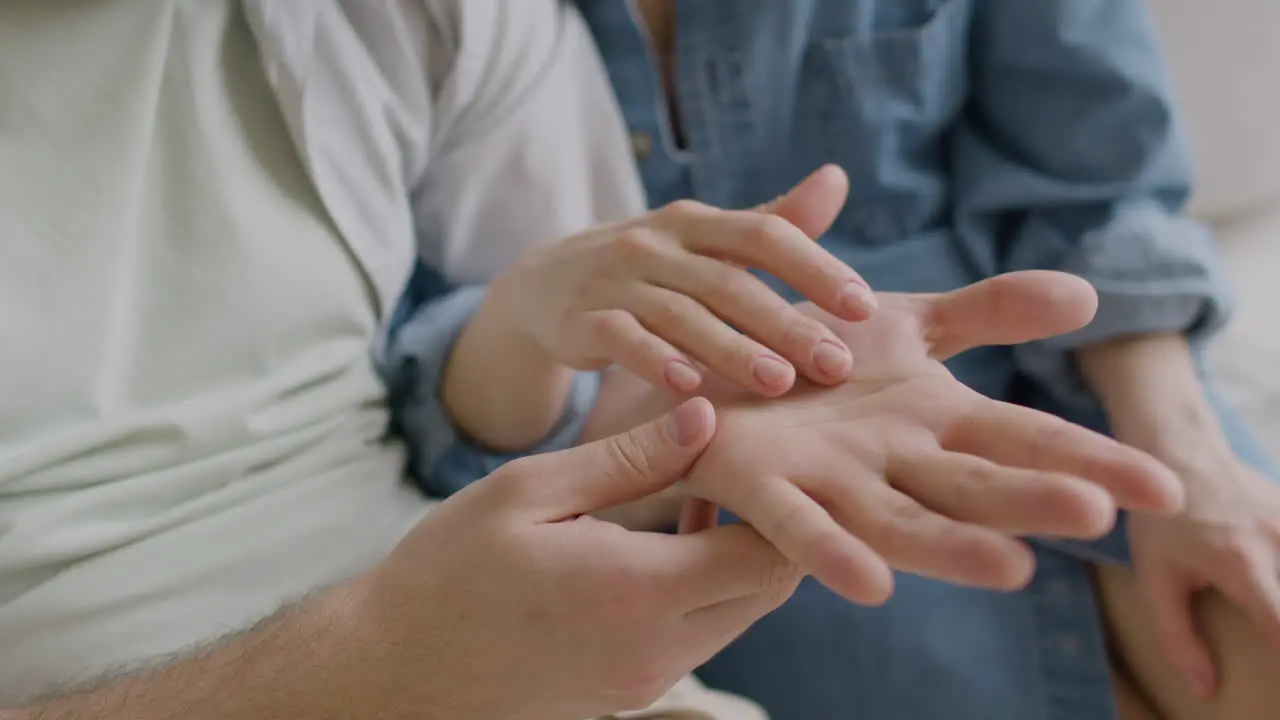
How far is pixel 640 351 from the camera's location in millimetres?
466

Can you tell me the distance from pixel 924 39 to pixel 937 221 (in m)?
0.14

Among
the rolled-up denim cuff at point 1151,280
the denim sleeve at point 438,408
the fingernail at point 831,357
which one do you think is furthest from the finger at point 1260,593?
the denim sleeve at point 438,408

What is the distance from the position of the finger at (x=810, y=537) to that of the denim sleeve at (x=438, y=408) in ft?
0.77

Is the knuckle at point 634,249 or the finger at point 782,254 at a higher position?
the finger at point 782,254

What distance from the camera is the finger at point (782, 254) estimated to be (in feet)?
1.47

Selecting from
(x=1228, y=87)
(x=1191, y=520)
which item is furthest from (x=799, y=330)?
(x=1228, y=87)

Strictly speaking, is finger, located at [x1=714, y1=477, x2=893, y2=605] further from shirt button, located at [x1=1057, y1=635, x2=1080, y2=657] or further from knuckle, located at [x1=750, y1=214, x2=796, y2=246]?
shirt button, located at [x1=1057, y1=635, x2=1080, y2=657]

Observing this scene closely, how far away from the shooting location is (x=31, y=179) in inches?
19.7

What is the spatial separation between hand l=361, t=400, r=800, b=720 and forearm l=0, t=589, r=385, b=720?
2 centimetres

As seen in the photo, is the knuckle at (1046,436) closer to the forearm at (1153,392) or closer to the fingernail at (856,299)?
the fingernail at (856,299)

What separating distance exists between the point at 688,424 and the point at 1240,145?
27.7 inches

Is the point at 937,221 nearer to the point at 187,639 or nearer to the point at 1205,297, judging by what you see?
the point at 1205,297

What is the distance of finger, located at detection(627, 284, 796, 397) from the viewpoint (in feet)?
1.42

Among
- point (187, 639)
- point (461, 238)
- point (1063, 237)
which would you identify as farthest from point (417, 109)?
point (1063, 237)
